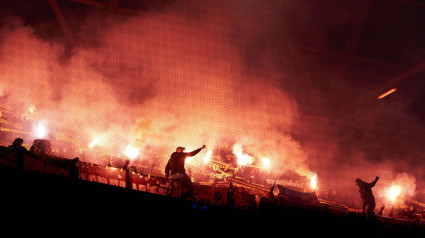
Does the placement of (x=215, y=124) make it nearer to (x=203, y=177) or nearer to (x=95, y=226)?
(x=203, y=177)

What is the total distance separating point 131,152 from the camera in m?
9.86

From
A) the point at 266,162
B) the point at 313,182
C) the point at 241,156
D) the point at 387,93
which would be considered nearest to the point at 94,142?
the point at 241,156

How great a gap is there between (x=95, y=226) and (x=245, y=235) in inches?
47.1

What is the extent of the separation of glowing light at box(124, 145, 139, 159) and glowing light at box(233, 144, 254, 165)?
4.70m

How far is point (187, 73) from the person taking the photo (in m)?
8.84

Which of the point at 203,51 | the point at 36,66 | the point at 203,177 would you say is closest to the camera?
the point at 203,51

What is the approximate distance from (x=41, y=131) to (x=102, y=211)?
9700 millimetres

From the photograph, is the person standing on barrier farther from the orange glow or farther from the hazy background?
the orange glow

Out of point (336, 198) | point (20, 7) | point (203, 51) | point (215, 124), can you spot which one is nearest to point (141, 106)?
point (215, 124)

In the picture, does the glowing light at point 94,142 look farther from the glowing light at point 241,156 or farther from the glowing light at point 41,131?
the glowing light at point 241,156

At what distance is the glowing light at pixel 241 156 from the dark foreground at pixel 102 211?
8787 millimetres

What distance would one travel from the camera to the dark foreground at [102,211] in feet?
5.33

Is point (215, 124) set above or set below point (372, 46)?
below

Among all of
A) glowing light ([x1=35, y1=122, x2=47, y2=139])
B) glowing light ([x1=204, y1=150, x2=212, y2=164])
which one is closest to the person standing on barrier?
glowing light ([x1=204, y1=150, x2=212, y2=164])
